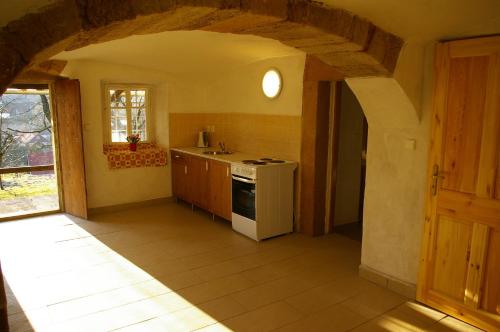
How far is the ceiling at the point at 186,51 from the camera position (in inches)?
152

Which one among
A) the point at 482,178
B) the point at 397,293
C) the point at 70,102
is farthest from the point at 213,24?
the point at 70,102

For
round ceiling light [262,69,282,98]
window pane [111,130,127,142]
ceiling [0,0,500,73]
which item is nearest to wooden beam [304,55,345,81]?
ceiling [0,0,500,73]

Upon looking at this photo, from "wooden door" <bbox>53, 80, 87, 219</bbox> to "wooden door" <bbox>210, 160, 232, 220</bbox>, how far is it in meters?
1.73

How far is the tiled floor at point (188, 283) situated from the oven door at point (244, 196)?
307mm

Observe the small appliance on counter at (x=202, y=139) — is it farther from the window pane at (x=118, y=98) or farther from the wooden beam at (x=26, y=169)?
the wooden beam at (x=26, y=169)

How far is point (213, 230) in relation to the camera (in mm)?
4691

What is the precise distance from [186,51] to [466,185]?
335 cm

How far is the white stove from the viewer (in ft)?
13.8

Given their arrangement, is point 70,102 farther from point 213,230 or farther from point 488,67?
point 488,67

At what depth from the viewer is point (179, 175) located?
582 centimetres

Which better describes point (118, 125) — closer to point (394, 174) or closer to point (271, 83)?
point (271, 83)

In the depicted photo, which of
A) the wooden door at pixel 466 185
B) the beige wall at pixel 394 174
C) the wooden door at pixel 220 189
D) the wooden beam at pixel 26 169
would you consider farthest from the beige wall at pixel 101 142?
the wooden door at pixel 466 185

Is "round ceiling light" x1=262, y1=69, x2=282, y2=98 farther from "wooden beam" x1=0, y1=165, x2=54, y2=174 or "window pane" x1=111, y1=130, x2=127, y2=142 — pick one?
"wooden beam" x1=0, y1=165, x2=54, y2=174

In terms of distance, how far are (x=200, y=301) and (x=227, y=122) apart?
3.29m
